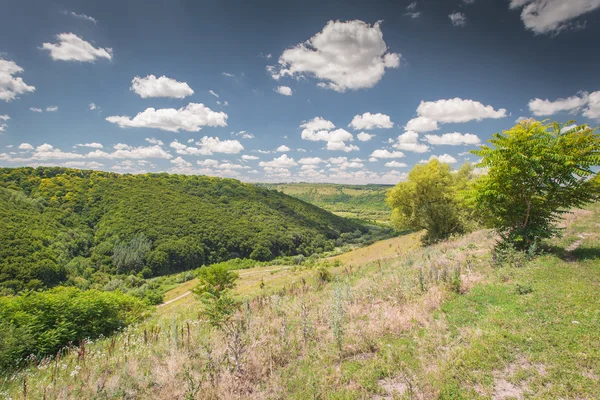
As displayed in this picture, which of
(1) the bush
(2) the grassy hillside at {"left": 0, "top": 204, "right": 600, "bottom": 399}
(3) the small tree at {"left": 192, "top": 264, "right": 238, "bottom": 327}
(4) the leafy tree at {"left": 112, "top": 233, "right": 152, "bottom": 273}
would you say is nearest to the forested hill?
(4) the leafy tree at {"left": 112, "top": 233, "right": 152, "bottom": 273}

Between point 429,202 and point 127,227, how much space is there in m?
111

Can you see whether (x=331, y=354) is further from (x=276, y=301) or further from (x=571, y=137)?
(x=571, y=137)

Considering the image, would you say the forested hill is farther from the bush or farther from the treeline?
the treeline

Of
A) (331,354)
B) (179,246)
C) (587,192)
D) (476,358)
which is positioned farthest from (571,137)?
(179,246)

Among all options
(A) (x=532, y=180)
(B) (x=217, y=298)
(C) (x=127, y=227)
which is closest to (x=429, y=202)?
(A) (x=532, y=180)

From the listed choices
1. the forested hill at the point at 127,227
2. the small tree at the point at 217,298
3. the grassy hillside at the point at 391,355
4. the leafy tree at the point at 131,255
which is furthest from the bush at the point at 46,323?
the leafy tree at the point at 131,255

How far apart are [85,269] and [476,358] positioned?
4354 inches

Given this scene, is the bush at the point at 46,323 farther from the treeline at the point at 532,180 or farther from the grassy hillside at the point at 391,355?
the treeline at the point at 532,180

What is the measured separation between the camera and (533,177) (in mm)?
10500

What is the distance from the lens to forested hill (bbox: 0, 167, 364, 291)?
73.9 meters

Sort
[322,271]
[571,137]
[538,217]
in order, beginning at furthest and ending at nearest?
1. [322,271]
2. [538,217]
3. [571,137]

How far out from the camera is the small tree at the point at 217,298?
8680mm

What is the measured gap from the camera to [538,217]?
1116cm

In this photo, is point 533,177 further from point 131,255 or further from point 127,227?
point 127,227
